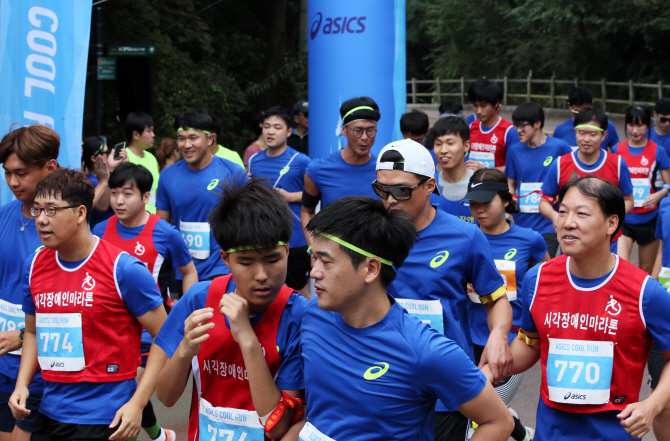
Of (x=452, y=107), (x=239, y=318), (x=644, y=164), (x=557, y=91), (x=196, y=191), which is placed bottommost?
(x=239, y=318)

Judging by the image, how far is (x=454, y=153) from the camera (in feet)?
17.8

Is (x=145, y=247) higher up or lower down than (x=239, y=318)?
higher up

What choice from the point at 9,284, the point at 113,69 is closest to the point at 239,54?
the point at 113,69

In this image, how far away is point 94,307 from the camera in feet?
11.6

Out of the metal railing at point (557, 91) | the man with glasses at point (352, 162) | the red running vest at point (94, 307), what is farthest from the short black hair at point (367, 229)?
the metal railing at point (557, 91)

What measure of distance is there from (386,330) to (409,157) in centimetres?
130

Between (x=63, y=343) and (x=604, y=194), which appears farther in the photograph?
(x=63, y=343)

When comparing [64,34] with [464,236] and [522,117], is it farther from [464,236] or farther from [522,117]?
[522,117]

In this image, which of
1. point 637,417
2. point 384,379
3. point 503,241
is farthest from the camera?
point 503,241

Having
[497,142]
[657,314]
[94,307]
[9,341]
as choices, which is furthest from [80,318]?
[497,142]

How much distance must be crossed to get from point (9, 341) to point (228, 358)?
173cm

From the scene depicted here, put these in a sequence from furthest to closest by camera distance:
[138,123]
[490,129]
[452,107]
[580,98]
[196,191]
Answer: [452,107], [580,98], [490,129], [138,123], [196,191]

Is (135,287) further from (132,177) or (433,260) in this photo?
(132,177)

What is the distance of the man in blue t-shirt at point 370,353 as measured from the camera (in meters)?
2.50
